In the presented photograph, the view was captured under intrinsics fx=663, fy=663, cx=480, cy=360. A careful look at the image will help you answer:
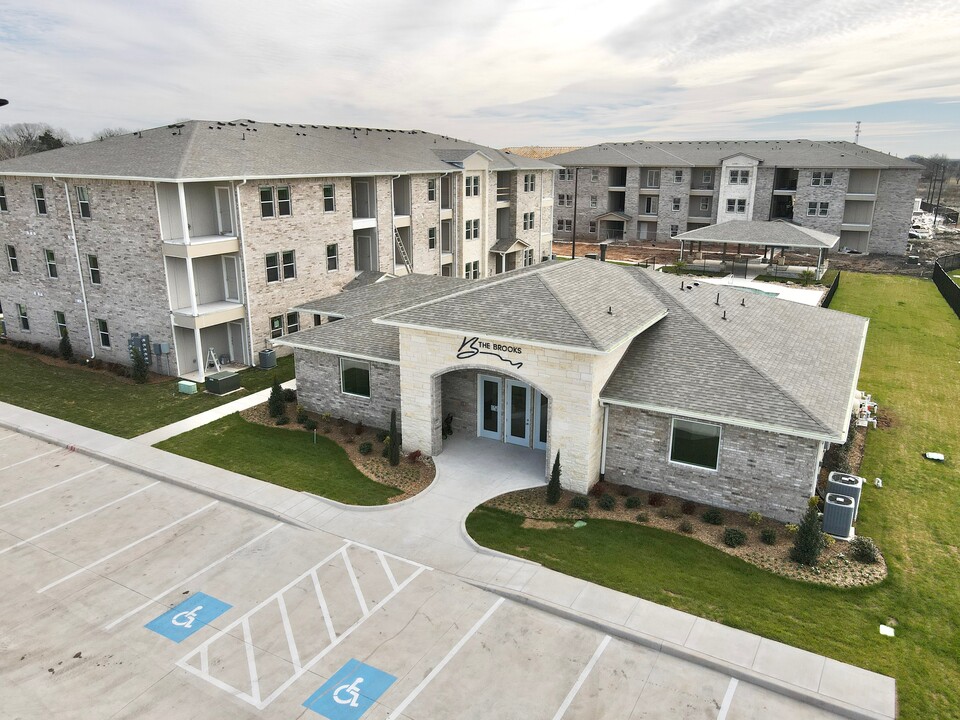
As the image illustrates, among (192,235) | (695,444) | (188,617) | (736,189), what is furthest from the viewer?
(736,189)

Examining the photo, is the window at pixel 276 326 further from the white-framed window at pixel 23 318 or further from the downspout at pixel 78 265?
the white-framed window at pixel 23 318

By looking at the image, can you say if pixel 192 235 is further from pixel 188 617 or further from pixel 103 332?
pixel 188 617

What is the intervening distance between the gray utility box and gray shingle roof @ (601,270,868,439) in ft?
59.6

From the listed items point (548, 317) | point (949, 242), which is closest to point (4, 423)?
point (548, 317)

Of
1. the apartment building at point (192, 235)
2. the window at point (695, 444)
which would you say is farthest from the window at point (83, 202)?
the window at point (695, 444)

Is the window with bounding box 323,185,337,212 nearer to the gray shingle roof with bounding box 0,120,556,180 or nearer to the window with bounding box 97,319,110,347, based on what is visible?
the gray shingle roof with bounding box 0,120,556,180

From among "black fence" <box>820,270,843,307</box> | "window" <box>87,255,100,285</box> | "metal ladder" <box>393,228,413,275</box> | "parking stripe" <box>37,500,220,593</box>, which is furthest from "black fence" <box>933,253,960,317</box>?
"window" <box>87,255,100,285</box>

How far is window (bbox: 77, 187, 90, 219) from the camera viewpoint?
32.8m

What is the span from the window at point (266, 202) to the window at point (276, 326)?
17.1ft

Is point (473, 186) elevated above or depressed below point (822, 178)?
below

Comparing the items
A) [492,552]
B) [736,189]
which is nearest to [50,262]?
[492,552]

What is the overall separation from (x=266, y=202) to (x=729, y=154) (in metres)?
57.4

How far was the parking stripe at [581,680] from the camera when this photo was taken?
1255 centimetres

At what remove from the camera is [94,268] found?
111ft
